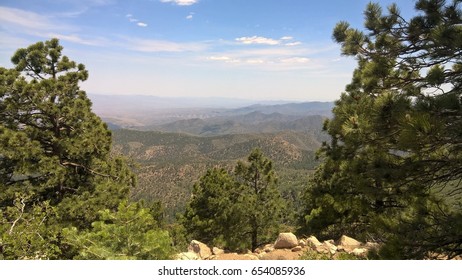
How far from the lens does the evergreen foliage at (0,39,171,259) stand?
9.61 meters

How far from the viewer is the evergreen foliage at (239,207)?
18781 millimetres

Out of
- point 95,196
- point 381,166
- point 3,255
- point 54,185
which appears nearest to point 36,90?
point 54,185

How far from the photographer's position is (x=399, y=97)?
4273 mm

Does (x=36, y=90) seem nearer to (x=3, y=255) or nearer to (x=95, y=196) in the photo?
(x=95, y=196)

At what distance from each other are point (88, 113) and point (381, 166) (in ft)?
34.5

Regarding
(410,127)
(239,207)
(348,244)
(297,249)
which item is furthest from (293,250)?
(239,207)

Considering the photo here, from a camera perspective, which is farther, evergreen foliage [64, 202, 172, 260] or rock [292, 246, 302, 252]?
rock [292, 246, 302, 252]

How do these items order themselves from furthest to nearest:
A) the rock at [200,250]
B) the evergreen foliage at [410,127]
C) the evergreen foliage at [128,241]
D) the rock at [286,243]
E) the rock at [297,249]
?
the rock at [200,250] < the rock at [286,243] < the rock at [297,249] < the evergreen foliage at [128,241] < the evergreen foliage at [410,127]

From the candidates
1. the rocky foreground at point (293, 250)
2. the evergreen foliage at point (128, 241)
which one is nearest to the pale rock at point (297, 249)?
the rocky foreground at point (293, 250)

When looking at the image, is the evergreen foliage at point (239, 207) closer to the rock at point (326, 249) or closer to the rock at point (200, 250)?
the rock at point (200, 250)

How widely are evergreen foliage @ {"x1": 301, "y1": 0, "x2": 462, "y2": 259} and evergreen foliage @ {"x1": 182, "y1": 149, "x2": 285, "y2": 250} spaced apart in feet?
44.3

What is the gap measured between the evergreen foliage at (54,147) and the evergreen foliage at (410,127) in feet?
26.1

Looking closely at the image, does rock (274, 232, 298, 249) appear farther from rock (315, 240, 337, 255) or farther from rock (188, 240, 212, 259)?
rock (188, 240, 212, 259)

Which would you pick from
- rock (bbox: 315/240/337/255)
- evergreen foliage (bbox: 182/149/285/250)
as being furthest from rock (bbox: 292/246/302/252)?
evergreen foliage (bbox: 182/149/285/250)
